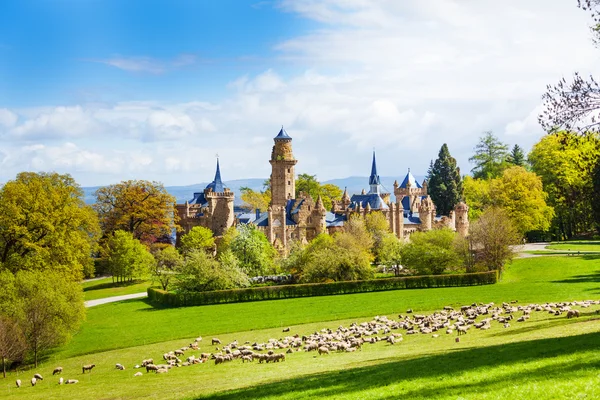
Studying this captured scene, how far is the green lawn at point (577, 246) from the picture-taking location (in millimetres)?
69938

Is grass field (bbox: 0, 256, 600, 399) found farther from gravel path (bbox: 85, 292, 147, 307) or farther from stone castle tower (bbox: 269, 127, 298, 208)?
stone castle tower (bbox: 269, 127, 298, 208)

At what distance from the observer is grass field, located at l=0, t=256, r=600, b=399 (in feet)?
54.4

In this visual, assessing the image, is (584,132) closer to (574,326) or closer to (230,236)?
(574,326)

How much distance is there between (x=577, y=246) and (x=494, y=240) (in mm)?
17412

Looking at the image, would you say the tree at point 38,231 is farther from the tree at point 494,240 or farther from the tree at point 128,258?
the tree at point 494,240

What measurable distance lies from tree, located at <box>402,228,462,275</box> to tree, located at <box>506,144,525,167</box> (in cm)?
4738

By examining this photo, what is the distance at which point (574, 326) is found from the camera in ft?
87.5

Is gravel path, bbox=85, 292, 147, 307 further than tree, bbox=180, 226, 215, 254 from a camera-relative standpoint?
No

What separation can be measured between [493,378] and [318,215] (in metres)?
66.2

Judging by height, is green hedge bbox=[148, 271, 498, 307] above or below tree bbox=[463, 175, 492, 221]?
below

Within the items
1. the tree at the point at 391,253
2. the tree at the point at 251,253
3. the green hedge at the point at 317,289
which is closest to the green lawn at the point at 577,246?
the green hedge at the point at 317,289

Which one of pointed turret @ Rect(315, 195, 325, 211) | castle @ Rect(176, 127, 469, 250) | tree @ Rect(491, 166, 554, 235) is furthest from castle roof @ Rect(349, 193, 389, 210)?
tree @ Rect(491, 166, 554, 235)

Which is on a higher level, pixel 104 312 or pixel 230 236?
pixel 230 236

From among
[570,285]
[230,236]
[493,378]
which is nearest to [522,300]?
[570,285]
